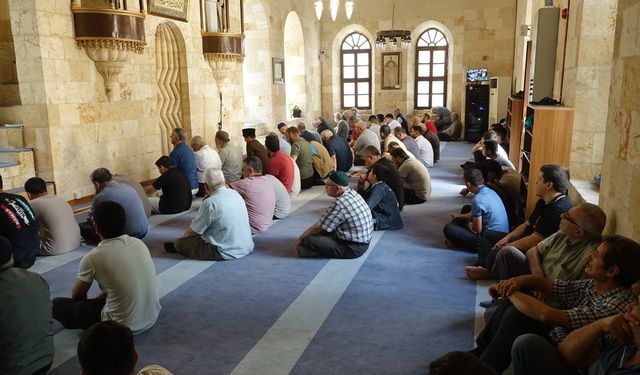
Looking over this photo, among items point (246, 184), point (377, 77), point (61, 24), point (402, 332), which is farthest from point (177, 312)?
point (377, 77)

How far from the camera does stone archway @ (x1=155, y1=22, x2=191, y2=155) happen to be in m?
8.88

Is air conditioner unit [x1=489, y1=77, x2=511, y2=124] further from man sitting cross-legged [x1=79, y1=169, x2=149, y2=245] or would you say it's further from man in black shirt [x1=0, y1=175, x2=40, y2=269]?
man in black shirt [x1=0, y1=175, x2=40, y2=269]

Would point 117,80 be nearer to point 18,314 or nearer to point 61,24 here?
point 61,24

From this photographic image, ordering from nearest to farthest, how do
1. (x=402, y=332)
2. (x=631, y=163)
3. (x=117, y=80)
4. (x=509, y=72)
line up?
(x=631, y=163) < (x=402, y=332) < (x=117, y=80) < (x=509, y=72)

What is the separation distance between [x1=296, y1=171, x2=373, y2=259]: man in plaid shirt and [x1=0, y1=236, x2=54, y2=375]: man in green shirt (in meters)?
2.53

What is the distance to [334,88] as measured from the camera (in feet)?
53.9

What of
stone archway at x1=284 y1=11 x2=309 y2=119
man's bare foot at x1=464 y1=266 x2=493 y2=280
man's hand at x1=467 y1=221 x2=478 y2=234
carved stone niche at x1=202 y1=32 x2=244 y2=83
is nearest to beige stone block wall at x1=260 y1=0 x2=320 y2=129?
stone archway at x1=284 y1=11 x2=309 y2=119

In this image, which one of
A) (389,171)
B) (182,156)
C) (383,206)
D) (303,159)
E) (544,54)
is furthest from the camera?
(303,159)

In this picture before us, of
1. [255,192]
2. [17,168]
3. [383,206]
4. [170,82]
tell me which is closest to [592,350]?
[383,206]

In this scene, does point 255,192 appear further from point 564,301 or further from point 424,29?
point 424,29

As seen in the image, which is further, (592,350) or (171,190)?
(171,190)

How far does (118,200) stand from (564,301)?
12.7 ft

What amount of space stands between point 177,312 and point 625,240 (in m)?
2.83

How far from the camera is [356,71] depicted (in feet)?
53.6
